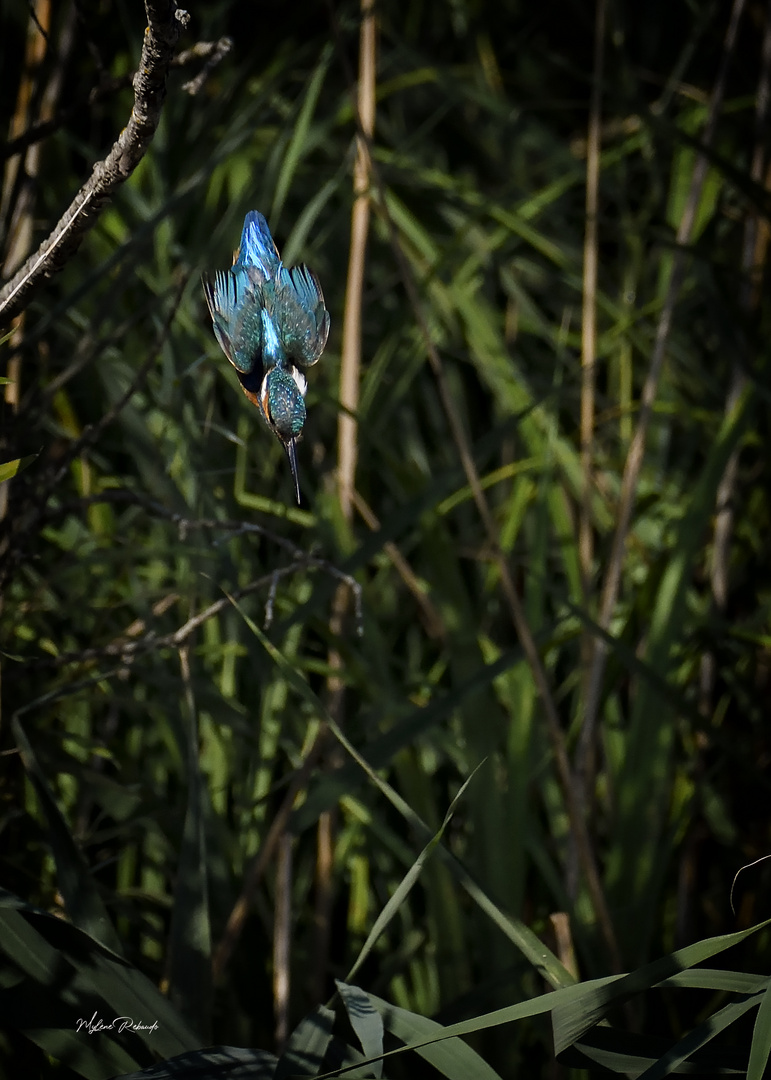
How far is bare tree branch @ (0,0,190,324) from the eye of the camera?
10.5 inches

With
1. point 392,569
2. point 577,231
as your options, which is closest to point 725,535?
point 392,569

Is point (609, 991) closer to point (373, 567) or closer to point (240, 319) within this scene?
point (240, 319)

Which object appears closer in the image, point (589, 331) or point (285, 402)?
point (285, 402)

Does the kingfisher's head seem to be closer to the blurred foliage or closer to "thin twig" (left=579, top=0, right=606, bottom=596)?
the blurred foliage

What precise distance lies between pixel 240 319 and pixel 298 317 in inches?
0.6

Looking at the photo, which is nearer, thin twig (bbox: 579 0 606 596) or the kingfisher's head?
the kingfisher's head

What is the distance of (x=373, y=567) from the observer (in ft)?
3.00

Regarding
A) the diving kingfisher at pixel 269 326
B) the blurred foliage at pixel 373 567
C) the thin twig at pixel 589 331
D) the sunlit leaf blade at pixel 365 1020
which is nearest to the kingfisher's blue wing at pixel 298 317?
the diving kingfisher at pixel 269 326

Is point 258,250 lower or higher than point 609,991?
higher

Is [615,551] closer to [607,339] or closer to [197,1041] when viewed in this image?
[607,339]

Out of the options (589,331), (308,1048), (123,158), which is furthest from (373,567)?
(123,158)

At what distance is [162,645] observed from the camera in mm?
453

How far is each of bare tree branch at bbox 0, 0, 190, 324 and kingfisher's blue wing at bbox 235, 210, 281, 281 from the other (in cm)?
5


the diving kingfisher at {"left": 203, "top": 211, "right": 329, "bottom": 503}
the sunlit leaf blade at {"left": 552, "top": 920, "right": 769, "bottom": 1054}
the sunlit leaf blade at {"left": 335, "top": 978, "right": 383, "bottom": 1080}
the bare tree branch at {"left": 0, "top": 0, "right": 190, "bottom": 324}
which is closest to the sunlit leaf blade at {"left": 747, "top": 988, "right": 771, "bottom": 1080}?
the sunlit leaf blade at {"left": 552, "top": 920, "right": 769, "bottom": 1054}
